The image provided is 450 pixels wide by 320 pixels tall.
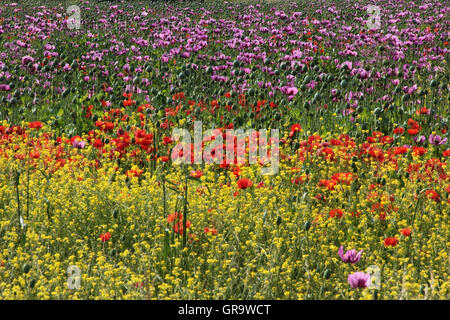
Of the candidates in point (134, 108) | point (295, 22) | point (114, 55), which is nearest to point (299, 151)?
point (134, 108)

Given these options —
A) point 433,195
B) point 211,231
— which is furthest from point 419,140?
point 211,231

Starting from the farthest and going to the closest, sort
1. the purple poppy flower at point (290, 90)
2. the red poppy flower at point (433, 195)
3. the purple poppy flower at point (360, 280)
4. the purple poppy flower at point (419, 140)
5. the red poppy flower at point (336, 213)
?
the purple poppy flower at point (290, 90)
the purple poppy flower at point (419, 140)
the red poppy flower at point (433, 195)
the red poppy flower at point (336, 213)
the purple poppy flower at point (360, 280)

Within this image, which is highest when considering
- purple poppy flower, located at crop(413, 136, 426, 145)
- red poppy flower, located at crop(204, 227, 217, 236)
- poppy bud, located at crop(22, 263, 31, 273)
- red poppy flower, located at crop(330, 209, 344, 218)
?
purple poppy flower, located at crop(413, 136, 426, 145)

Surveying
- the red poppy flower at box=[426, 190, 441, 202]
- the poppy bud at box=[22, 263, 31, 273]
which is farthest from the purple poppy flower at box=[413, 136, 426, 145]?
the poppy bud at box=[22, 263, 31, 273]

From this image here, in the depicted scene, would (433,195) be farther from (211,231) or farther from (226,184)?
(226,184)

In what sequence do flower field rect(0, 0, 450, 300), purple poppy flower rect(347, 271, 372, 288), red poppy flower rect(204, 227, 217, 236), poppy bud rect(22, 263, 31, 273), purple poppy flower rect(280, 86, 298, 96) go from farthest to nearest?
purple poppy flower rect(280, 86, 298, 96) < red poppy flower rect(204, 227, 217, 236) < flower field rect(0, 0, 450, 300) < poppy bud rect(22, 263, 31, 273) < purple poppy flower rect(347, 271, 372, 288)

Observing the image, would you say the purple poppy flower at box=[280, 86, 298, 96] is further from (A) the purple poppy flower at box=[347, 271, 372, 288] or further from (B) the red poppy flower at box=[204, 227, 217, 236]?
(A) the purple poppy flower at box=[347, 271, 372, 288]

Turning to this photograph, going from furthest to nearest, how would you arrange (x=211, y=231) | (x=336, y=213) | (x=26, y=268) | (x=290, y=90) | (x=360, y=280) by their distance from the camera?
(x=290, y=90)
(x=336, y=213)
(x=211, y=231)
(x=26, y=268)
(x=360, y=280)

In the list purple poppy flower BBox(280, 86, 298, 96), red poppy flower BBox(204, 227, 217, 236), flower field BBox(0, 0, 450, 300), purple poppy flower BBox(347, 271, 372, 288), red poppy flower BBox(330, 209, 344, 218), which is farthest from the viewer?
purple poppy flower BBox(280, 86, 298, 96)

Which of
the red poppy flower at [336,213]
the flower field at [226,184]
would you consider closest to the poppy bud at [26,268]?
the flower field at [226,184]

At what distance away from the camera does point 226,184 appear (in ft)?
14.3

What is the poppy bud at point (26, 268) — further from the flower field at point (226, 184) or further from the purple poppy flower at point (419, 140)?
the purple poppy flower at point (419, 140)

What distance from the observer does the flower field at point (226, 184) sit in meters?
2.94

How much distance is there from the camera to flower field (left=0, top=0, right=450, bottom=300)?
2.94 m
